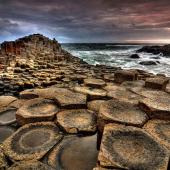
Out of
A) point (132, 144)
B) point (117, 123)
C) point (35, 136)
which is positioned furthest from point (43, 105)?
point (132, 144)

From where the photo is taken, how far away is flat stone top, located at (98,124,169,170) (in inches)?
56.0

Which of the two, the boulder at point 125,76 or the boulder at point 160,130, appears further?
the boulder at point 125,76

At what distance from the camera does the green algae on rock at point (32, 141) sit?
166cm

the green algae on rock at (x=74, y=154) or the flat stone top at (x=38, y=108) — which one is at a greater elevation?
the flat stone top at (x=38, y=108)

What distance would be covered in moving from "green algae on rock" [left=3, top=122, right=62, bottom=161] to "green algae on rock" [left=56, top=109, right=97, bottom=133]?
0.35 ft

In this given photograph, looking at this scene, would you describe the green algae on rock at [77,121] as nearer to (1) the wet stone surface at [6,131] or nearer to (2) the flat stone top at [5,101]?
(1) the wet stone surface at [6,131]

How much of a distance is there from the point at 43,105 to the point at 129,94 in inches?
52.2

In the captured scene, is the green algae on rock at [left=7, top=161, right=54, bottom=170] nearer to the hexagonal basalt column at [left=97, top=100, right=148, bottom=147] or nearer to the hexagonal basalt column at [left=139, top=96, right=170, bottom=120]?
the hexagonal basalt column at [left=97, top=100, right=148, bottom=147]

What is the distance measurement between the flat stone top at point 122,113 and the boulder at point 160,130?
0.25 feet

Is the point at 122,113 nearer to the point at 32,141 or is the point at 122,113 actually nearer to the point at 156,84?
the point at 32,141

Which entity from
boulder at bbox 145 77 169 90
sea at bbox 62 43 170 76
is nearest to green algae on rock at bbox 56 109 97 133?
boulder at bbox 145 77 169 90

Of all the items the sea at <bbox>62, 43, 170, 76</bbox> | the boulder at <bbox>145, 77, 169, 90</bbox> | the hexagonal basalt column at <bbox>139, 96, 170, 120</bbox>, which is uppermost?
the boulder at <bbox>145, 77, 169, 90</bbox>

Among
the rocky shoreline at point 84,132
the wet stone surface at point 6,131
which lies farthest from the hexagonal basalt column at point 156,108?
the wet stone surface at point 6,131

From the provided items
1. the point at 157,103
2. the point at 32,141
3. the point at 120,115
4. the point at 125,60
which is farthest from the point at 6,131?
the point at 125,60
